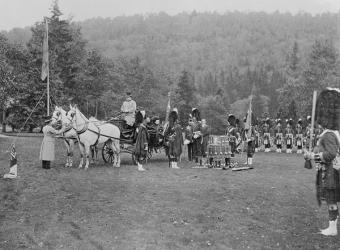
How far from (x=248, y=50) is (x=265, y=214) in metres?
168

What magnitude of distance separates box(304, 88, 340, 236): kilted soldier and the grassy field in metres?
0.76

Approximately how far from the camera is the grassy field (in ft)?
28.8

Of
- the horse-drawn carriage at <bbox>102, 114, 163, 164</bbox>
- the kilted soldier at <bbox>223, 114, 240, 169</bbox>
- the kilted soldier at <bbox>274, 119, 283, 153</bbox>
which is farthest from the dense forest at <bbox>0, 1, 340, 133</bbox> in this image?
the horse-drawn carriage at <bbox>102, 114, 163, 164</bbox>

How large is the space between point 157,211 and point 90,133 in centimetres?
779

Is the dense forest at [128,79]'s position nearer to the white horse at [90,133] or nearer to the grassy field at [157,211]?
the grassy field at [157,211]

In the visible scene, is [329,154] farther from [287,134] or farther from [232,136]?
[287,134]

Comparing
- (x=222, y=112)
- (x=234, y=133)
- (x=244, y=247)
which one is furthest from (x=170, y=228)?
(x=222, y=112)

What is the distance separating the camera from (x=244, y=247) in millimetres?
8547

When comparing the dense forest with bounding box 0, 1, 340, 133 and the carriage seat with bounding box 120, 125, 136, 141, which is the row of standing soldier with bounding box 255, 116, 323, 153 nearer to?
the dense forest with bounding box 0, 1, 340, 133

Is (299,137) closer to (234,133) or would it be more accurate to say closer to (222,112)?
(234,133)

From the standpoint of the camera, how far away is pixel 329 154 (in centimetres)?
907

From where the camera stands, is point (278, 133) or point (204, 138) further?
point (278, 133)

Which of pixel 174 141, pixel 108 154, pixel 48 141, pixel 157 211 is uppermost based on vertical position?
pixel 174 141

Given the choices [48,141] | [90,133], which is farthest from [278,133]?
[48,141]
